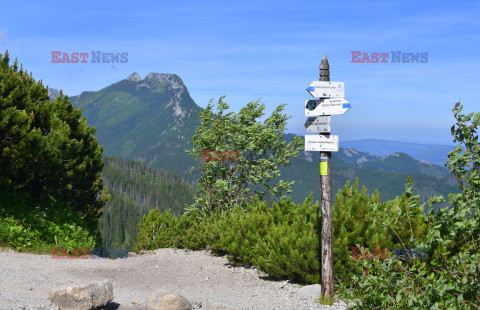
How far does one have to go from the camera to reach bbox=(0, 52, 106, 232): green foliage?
49.1ft

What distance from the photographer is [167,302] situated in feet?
26.2

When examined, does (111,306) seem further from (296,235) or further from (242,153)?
(242,153)

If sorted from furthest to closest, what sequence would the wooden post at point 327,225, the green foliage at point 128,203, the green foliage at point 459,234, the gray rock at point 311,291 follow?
1. the green foliage at point 128,203
2. the gray rock at point 311,291
3. the wooden post at point 327,225
4. the green foliage at point 459,234

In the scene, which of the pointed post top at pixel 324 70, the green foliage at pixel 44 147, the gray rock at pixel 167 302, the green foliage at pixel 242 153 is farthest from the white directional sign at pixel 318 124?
the green foliage at pixel 44 147

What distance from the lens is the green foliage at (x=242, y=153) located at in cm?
1750

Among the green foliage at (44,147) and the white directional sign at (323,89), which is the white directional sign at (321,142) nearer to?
the white directional sign at (323,89)

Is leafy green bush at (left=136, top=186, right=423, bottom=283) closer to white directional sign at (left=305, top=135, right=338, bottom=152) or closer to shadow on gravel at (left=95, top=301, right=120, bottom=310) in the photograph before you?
white directional sign at (left=305, top=135, right=338, bottom=152)

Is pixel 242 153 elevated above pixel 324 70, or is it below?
below

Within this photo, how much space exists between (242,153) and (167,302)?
10.3m

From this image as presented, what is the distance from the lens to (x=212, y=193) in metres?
18.4

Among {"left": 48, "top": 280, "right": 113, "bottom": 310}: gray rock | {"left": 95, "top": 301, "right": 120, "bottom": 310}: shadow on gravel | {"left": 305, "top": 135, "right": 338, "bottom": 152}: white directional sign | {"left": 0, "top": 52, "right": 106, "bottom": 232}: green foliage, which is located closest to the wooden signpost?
{"left": 305, "top": 135, "right": 338, "bottom": 152}: white directional sign

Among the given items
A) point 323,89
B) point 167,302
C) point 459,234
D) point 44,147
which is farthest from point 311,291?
point 44,147

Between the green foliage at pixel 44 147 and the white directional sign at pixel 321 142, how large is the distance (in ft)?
36.5

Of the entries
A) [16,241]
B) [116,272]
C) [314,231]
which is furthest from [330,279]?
[16,241]
